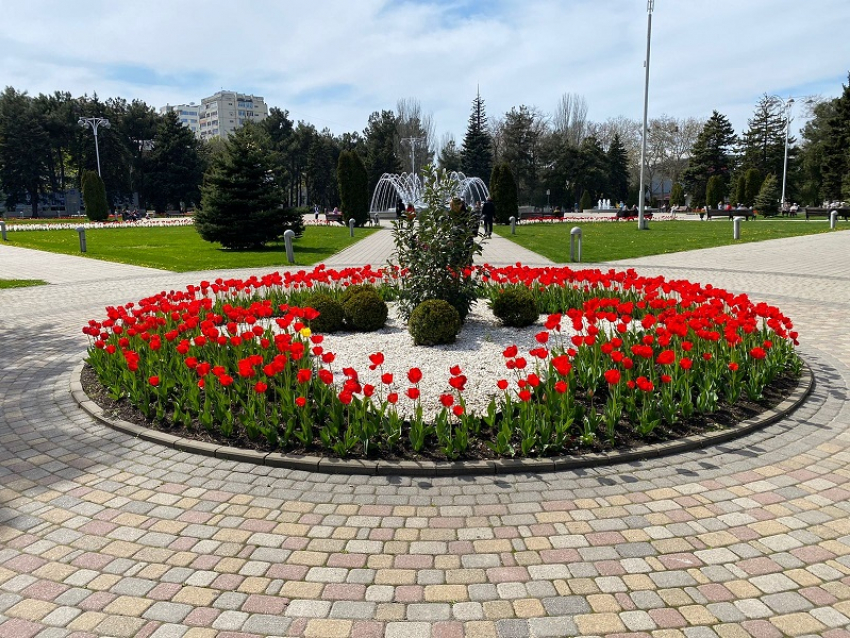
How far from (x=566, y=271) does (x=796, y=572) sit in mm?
6297

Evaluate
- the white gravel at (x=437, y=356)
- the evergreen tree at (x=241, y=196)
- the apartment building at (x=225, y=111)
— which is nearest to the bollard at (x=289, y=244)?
the evergreen tree at (x=241, y=196)

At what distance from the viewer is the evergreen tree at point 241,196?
69.8ft

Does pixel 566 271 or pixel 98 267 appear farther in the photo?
pixel 98 267

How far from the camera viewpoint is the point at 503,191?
1421 inches

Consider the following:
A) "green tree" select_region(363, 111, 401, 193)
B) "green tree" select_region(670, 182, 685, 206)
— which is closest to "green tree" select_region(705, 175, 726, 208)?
"green tree" select_region(670, 182, 685, 206)

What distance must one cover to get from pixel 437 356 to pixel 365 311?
1490mm

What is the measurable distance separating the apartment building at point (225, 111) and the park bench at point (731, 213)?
136 meters

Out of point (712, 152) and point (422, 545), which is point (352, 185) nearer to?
point (422, 545)

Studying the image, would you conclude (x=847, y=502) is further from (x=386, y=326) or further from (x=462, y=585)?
(x=386, y=326)

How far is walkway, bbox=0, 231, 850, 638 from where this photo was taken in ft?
8.73

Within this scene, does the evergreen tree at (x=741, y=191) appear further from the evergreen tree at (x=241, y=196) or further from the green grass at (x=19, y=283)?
the green grass at (x=19, y=283)

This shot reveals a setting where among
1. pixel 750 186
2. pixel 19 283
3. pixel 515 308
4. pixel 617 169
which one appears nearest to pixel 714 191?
pixel 750 186

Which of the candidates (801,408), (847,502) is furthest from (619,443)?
(801,408)

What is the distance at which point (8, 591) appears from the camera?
2.89 meters
